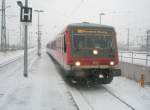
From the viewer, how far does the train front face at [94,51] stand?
1244 centimetres

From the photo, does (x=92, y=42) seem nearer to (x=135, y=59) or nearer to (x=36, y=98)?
(x=36, y=98)

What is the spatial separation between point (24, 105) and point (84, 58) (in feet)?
13.8

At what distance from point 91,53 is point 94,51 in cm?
17

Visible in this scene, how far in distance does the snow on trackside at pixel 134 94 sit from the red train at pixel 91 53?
0.78 meters

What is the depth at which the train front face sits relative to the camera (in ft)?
40.8

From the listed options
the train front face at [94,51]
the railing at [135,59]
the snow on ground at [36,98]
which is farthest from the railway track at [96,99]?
the railing at [135,59]

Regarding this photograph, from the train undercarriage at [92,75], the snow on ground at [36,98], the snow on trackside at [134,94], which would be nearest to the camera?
the snow on ground at [36,98]

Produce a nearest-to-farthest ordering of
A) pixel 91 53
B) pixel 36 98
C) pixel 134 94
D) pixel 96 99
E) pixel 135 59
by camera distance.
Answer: pixel 36 98, pixel 96 99, pixel 134 94, pixel 91 53, pixel 135 59

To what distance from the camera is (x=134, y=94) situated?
11.4 metres

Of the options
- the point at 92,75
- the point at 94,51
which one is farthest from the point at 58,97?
the point at 94,51

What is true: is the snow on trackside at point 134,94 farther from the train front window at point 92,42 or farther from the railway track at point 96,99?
the train front window at point 92,42

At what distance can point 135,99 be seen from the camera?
1029 cm

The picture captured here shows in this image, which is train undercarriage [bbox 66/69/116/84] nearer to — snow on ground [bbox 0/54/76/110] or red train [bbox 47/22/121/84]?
red train [bbox 47/22/121/84]

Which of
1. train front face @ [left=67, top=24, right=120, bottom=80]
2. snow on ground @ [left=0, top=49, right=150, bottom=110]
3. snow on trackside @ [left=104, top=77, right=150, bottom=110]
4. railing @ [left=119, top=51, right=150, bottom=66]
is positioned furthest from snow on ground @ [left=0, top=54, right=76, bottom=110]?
railing @ [left=119, top=51, right=150, bottom=66]
